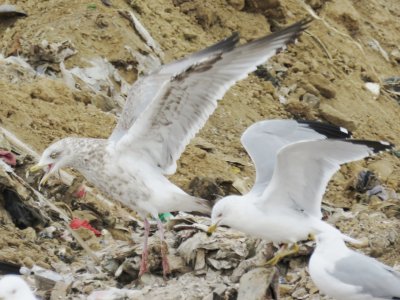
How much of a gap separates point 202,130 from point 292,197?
4.56m

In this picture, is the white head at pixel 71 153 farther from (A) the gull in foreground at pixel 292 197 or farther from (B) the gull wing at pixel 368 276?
(B) the gull wing at pixel 368 276

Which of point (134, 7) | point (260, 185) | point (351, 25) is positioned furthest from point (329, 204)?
point (351, 25)

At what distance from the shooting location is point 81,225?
761 centimetres

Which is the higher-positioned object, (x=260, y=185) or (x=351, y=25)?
(x=260, y=185)

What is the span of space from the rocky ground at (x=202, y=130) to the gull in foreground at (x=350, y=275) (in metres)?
0.66

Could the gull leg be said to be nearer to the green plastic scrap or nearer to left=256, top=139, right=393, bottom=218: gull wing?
left=256, top=139, right=393, bottom=218: gull wing

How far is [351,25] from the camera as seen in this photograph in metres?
13.9

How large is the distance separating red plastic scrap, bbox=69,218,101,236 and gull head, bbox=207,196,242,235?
6.12ft

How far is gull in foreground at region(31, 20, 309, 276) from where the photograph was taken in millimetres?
6605

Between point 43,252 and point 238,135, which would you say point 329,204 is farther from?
point 43,252

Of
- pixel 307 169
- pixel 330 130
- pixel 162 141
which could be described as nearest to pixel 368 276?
pixel 307 169

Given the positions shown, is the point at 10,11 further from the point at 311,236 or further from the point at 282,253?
the point at 311,236

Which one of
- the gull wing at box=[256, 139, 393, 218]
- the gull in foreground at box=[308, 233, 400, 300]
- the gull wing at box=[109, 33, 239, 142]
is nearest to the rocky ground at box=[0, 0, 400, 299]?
the gull wing at box=[256, 139, 393, 218]

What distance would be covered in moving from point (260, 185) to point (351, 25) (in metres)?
8.04
